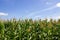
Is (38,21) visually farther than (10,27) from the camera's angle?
Yes

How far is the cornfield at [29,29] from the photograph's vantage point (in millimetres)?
9281

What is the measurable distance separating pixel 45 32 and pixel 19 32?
1459 mm

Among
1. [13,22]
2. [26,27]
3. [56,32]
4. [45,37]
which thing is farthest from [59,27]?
[13,22]

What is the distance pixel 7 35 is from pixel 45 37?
205cm

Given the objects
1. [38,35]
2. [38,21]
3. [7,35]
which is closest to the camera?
[7,35]

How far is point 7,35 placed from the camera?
→ 916cm

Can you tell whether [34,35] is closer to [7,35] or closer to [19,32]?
[19,32]

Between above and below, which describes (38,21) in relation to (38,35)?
above

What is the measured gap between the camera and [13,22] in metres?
9.98

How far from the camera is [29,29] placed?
382 inches

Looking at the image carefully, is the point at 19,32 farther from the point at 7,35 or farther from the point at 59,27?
the point at 59,27

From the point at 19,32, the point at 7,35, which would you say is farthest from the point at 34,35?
the point at 7,35

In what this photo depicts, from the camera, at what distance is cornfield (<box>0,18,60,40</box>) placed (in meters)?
9.28

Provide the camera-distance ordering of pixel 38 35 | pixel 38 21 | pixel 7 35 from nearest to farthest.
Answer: pixel 7 35, pixel 38 35, pixel 38 21
